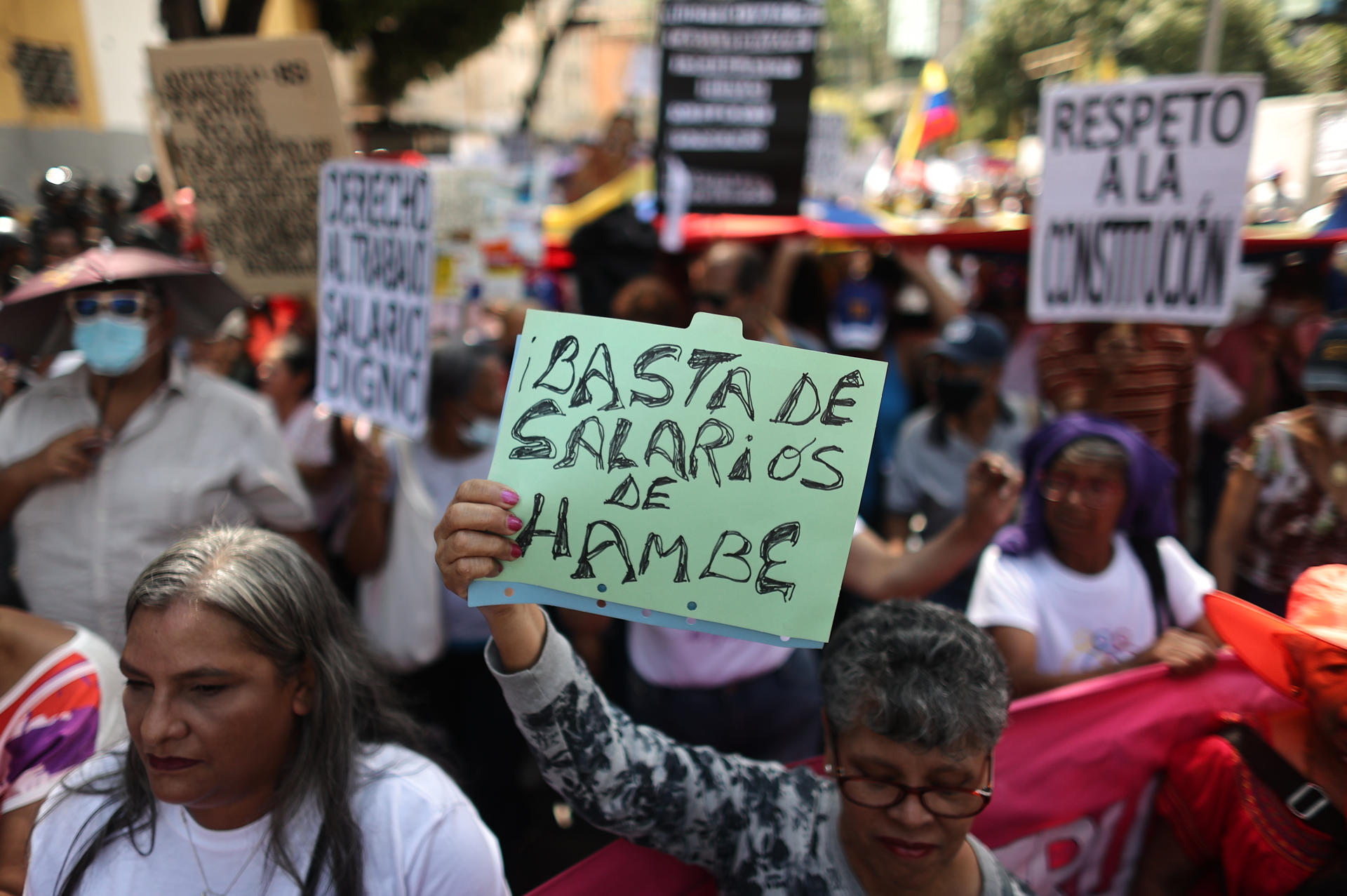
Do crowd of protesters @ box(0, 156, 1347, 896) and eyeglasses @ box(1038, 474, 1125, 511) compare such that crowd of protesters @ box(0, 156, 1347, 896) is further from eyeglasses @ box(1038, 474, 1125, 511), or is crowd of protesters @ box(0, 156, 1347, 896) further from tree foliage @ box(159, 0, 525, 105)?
tree foliage @ box(159, 0, 525, 105)

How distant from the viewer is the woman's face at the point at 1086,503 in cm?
246

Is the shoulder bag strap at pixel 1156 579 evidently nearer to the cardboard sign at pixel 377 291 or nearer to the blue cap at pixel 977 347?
the blue cap at pixel 977 347

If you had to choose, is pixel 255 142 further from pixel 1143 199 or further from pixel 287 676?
pixel 1143 199

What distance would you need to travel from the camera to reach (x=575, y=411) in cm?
134

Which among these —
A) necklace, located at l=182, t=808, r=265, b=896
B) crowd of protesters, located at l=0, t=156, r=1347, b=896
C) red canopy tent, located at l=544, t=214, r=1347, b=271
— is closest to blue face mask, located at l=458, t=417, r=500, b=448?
crowd of protesters, located at l=0, t=156, r=1347, b=896

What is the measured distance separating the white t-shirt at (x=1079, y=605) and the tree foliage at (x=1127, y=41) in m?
1.67

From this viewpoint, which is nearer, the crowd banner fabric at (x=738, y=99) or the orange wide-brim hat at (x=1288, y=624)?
the orange wide-brim hat at (x=1288, y=624)

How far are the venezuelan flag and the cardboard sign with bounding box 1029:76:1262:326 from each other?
7.14 m

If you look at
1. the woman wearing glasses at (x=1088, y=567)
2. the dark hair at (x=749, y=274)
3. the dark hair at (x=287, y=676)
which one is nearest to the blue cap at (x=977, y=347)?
the woman wearing glasses at (x=1088, y=567)

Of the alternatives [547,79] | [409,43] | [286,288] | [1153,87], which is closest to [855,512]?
[1153,87]

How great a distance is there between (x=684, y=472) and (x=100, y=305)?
2.20 m

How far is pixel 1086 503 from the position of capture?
8.05 feet

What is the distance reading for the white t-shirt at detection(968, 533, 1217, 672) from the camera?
239 cm

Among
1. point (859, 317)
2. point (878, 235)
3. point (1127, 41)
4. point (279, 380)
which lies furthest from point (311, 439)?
point (878, 235)
